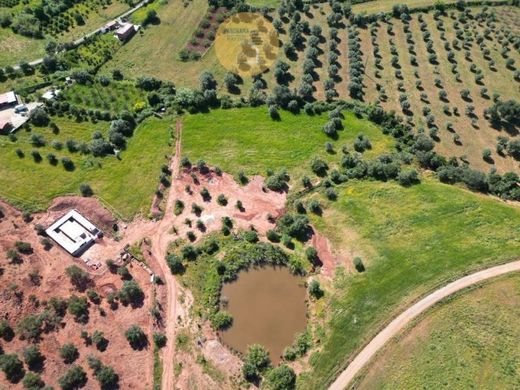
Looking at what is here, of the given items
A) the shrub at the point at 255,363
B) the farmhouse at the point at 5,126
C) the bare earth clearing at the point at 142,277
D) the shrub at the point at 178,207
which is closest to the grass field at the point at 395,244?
the bare earth clearing at the point at 142,277

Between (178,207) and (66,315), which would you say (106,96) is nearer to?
(178,207)

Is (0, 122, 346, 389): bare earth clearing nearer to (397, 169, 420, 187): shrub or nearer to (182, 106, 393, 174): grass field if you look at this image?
(182, 106, 393, 174): grass field

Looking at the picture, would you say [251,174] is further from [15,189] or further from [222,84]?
[15,189]

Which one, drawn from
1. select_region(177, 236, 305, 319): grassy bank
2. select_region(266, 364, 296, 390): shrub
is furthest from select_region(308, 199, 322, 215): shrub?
select_region(266, 364, 296, 390): shrub

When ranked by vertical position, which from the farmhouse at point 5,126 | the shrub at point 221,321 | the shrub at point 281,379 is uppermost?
the farmhouse at point 5,126

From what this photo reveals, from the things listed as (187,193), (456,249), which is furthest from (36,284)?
(456,249)

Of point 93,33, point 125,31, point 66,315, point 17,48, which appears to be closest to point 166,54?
point 125,31

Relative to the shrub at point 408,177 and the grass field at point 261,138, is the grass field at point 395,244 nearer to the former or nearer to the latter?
the shrub at point 408,177
